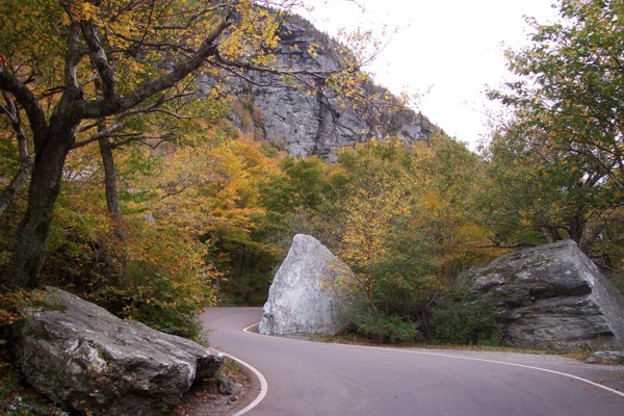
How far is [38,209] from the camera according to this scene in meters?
7.38

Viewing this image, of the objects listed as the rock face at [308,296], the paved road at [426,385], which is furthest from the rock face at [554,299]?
the rock face at [308,296]

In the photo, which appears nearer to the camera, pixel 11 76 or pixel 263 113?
pixel 11 76

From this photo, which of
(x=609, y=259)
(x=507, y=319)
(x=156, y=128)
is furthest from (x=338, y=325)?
(x=609, y=259)

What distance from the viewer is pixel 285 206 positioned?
1400 inches

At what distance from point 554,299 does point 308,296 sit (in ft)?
33.9

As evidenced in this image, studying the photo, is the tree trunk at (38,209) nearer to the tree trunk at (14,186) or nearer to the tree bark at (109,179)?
the tree trunk at (14,186)

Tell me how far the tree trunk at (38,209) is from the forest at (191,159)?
26mm

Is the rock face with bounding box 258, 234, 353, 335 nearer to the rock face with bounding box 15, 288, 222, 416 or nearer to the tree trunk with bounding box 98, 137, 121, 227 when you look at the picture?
the tree trunk with bounding box 98, 137, 121, 227

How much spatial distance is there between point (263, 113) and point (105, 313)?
7366 centimetres

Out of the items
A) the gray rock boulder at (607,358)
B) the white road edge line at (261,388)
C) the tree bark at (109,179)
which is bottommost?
the white road edge line at (261,388)

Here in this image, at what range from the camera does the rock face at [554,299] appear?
17141 mm

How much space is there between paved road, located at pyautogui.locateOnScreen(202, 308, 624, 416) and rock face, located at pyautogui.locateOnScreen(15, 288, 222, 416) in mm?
1568

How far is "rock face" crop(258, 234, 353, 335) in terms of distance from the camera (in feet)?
70.2

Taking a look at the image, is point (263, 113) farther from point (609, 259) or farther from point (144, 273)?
point (144, 273)
